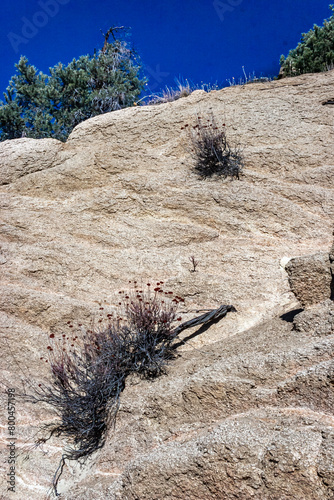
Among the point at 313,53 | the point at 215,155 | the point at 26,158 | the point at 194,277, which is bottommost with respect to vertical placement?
the point at 194,277

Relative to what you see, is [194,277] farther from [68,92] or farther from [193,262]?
[68,92]

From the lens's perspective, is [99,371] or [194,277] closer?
[99,371]

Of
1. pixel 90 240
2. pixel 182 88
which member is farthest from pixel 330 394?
pixel 182 88

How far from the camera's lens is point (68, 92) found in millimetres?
14062

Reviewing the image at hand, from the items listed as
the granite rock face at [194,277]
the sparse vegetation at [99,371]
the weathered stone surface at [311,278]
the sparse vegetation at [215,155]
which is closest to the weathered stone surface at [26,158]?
the granite rock face at [194,277]

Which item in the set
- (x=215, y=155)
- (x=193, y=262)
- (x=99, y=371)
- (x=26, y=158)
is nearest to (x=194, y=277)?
(x=193, y=262)

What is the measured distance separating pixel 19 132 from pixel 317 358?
12.7 meters

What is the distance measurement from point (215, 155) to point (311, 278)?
369 centimetres

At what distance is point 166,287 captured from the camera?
552cm

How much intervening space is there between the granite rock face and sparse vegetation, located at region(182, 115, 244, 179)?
0.19 meters

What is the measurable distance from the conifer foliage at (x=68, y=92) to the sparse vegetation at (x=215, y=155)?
6.23 m

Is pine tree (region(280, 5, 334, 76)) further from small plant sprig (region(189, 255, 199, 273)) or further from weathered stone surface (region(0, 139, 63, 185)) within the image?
small plant sprig (region(189, 255, 199, 273))

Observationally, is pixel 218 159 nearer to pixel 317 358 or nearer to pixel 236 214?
pixel 236 214

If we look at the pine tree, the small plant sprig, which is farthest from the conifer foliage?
the small plant sprig
